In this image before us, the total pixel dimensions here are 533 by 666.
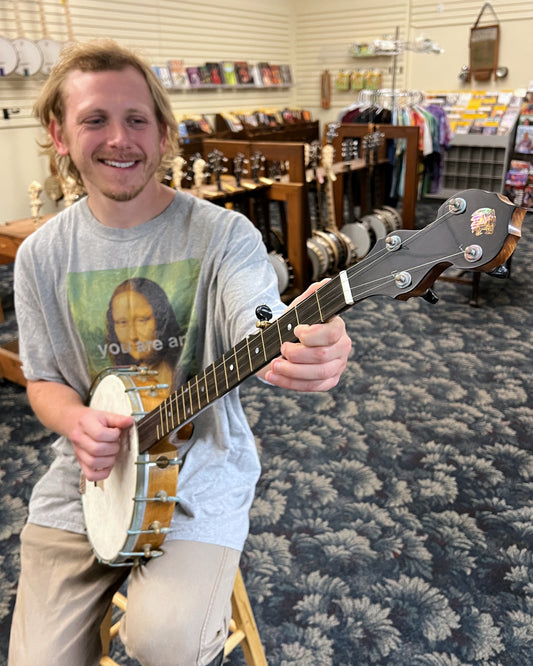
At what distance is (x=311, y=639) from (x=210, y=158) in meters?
3.06

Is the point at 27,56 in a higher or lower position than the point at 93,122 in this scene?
higher

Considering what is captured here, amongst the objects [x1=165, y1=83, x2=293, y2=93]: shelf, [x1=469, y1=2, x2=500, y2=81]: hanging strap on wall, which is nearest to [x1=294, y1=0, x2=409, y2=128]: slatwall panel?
[x1=165, y1=83, x2=293, y2=93]: shelf

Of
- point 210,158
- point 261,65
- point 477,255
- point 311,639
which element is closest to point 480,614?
→ point 311,639

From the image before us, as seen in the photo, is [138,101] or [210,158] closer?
[138,101]

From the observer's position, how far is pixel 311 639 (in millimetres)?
1614

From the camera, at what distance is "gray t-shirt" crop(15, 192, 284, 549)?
125cm

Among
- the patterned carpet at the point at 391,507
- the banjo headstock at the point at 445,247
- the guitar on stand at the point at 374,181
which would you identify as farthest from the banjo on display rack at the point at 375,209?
the banjo headstock at the point at 445,247

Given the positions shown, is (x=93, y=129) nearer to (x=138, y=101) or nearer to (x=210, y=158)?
(x=138, y=101)

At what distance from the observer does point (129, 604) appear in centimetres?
108

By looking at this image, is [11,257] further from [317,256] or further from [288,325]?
[288,325]

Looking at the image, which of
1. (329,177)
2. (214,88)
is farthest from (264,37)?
(329,177)

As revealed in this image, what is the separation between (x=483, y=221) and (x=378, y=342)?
119 inches

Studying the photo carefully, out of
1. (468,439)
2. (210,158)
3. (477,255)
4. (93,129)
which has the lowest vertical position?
(468,439)

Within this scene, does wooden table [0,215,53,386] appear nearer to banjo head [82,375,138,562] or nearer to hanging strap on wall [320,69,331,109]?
banjo head [82,375,138,562]
